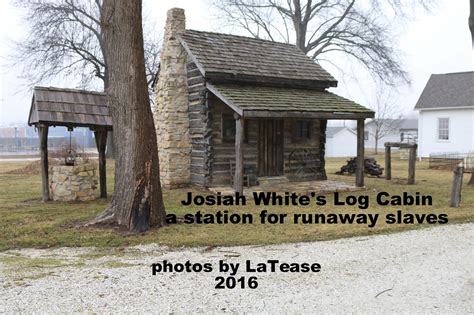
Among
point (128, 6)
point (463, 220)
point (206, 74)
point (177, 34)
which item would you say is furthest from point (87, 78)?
point (463, 220)

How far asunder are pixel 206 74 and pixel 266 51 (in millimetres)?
4047

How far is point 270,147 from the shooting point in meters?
14.7

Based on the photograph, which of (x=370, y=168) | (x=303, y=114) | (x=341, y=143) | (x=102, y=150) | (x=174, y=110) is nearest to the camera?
(x=102, y=150)

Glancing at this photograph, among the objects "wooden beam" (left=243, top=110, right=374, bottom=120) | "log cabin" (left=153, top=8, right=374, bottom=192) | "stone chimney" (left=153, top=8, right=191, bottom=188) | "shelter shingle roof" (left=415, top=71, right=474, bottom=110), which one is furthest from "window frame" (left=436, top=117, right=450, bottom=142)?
"stone chimney" (left=153, top=8, right=191, bottom=188)

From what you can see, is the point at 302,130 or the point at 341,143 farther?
the point at 341,143

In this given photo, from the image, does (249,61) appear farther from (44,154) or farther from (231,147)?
(44,154)

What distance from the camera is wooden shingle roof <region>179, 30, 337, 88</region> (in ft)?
44.1

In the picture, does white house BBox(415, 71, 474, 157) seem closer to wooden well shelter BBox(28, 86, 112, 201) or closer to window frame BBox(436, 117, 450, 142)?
window frame BBox(436, 117, 450, 142)

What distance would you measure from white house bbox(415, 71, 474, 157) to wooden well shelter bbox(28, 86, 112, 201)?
22224 mm

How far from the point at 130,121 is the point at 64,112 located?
3603mm

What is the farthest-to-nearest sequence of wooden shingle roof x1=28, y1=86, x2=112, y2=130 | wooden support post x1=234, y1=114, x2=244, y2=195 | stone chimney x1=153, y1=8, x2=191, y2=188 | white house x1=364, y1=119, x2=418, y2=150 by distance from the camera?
white house x1=364, y1=119, x2=418, y2=150 → stone chimney x1=153, y1=8, x2=191, y2=188 → wooden support post x1=234, y1=114, x2=244, y2=195 → wooden shingle roof x1=28, y1=86, x2=112, y2=130

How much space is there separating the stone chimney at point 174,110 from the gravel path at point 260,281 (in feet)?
24.6

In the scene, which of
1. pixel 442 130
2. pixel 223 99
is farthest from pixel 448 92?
pixel 223 99

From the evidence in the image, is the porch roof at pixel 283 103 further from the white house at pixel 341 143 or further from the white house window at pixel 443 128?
the white house at pixel 341 143
